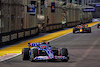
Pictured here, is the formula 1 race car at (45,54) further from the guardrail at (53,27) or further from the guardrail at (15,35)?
the guardrail at (53,27)

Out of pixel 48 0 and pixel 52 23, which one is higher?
pixel 48 0

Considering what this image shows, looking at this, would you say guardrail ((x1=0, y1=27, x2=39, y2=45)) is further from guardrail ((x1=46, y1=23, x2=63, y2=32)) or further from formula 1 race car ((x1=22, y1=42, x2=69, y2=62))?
guardrail ((x1=46, y1=23, x2=63, y2=32))

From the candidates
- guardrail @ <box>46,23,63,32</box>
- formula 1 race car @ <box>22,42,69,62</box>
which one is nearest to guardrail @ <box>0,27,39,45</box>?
formula 1 race car @ <box>22,42,69,62</box>

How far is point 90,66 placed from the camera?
15.8 m

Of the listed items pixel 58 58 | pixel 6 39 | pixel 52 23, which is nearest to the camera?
pixel 58 58

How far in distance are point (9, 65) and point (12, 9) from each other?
60.4ft

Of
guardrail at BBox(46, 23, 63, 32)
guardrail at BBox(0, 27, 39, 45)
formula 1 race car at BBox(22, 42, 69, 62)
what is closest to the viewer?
formula 1 race car at BBox(22, 42, 69, 62)

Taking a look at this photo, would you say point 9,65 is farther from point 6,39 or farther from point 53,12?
point 53,12

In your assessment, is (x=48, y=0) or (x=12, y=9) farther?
(x=48, y=0)

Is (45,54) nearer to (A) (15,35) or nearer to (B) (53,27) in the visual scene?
(A) (15,35)


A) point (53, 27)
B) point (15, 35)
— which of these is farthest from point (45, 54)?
point (53, 27)

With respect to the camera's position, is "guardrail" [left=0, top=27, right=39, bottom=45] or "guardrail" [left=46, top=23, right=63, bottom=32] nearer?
"guardrail" [left=0, top=27, right=39, bottom=45]

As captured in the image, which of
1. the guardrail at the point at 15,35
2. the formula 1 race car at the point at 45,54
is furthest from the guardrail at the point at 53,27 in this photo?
the formula 1 race car at the point at 45,54

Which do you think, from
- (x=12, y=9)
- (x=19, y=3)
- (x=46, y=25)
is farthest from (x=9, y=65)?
(x=46, y=25)
